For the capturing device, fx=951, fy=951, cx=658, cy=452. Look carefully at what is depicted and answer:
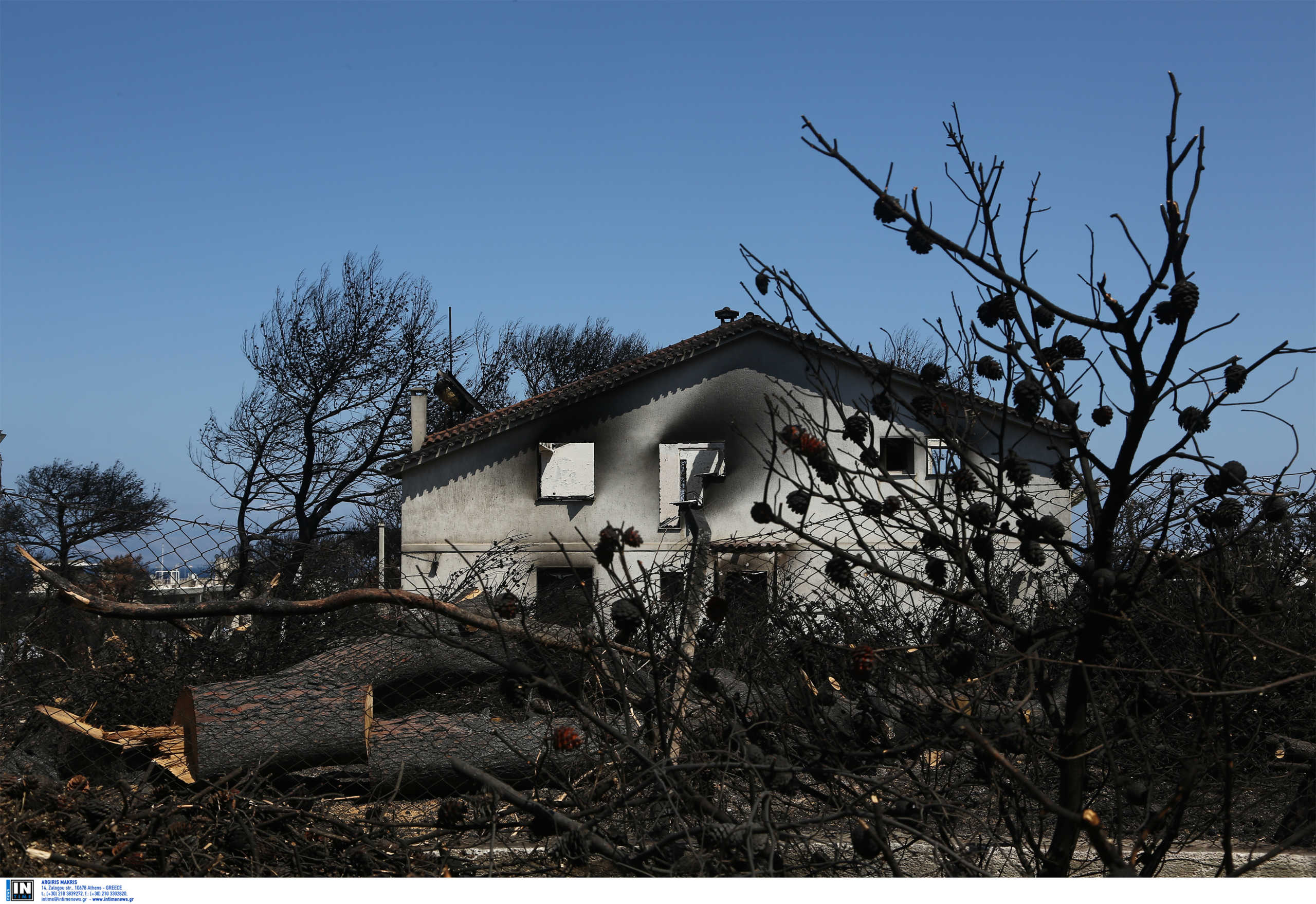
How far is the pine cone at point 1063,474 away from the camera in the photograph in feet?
7.21

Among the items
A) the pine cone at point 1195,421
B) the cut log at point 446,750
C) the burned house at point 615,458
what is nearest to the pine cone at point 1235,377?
the pine cone at point 1195,421

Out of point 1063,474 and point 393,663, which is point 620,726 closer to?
point 393,663

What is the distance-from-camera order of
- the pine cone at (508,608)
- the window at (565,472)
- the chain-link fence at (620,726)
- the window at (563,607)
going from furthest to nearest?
the window at (565,472) < the window at (563,607) < the pine cone at (508,608) < the chain-link fence at (620,726)

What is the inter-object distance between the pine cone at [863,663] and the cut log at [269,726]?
8.93 ft

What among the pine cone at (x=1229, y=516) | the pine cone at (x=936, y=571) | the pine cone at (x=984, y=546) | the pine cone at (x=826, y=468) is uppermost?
the pine cone at (x=826, y=468)

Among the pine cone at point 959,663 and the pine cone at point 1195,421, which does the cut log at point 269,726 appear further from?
the pine cone at point 1195,421

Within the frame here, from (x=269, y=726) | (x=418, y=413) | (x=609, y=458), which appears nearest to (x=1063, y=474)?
(x=269, y=726)

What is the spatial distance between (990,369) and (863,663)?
0.81 meters

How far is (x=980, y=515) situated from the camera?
206cm

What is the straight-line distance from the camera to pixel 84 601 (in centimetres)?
305

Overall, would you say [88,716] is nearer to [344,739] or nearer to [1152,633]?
[344,739]
